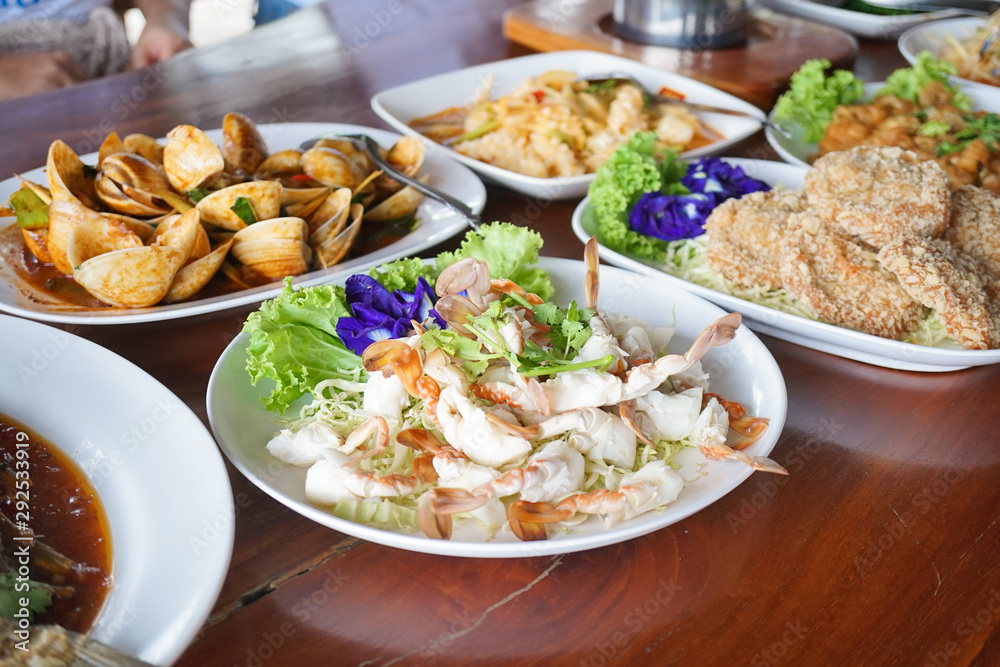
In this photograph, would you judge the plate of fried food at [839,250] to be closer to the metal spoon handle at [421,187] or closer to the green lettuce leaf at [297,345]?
the metal spoon handle at [421,187]

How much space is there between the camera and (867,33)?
3.80 metres

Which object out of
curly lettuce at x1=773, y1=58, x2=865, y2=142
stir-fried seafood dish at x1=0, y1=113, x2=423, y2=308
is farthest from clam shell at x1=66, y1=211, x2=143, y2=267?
curly lettuce at x1=773, y1=58, x2=865, y2=142

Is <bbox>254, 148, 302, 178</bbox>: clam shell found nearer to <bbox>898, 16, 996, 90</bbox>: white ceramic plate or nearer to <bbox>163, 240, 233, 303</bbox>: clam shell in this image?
<bbox>163, 240, 233, 303</bbox>: clam shell

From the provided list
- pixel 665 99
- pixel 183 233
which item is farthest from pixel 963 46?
pixel 183 233

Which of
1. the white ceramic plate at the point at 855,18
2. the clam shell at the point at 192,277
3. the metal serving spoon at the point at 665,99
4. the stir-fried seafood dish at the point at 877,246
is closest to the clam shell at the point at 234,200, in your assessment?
the clam shell at the point at 192,277

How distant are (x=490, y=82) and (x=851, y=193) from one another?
1.60m

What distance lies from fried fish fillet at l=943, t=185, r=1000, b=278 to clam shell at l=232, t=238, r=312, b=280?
63.8 inches

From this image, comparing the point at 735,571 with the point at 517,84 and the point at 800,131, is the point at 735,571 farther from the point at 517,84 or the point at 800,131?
the point at 517,84

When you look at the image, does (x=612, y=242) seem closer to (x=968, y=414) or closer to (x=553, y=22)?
(x=968, y=414)

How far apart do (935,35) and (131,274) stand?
3.70 m

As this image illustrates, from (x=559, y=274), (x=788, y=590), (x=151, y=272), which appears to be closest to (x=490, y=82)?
(x=559, y=274)

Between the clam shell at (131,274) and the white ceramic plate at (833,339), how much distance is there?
1.02 metres

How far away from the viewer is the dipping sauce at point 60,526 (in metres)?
1.10

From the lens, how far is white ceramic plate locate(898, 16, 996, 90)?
3395mm
